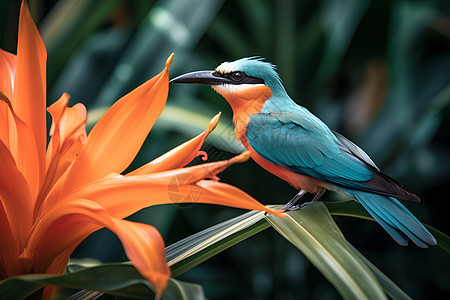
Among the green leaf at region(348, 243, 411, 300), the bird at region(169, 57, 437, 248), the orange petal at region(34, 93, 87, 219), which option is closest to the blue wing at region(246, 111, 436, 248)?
the bird at region(169, 57, 437, 248)

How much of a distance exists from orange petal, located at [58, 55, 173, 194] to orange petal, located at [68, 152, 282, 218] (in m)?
0.04

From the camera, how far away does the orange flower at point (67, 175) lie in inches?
12.1

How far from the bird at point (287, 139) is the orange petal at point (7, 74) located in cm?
18

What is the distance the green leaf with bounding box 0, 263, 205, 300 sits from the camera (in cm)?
30

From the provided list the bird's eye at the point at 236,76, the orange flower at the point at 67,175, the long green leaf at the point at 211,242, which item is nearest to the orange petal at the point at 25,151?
the orange flower at the point at 67,175

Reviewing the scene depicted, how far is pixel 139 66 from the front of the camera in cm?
77

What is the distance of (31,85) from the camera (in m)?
0.37

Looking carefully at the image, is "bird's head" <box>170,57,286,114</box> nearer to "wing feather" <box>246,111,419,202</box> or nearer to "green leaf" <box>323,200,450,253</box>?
"wing feather" <box>246,111,419,202</box>

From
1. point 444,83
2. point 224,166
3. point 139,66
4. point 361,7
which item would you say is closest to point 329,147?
point 224,166

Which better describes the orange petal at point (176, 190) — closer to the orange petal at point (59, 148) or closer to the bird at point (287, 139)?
the orange petal at point (59, 148)

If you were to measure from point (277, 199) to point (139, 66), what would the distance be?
0.37m

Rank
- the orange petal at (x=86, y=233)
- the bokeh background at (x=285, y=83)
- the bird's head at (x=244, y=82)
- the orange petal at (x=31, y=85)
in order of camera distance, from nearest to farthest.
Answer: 1. the orange petal at (x=86, y=233)
2. the orange petal at (x=31, y=85)
3. the bird's head at (x=244, y=82)
4. the bokeh background at (x=285, y=83)

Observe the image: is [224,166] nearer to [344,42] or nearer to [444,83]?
[344,42]

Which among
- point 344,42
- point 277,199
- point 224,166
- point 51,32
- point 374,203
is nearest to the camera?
point 224,166
